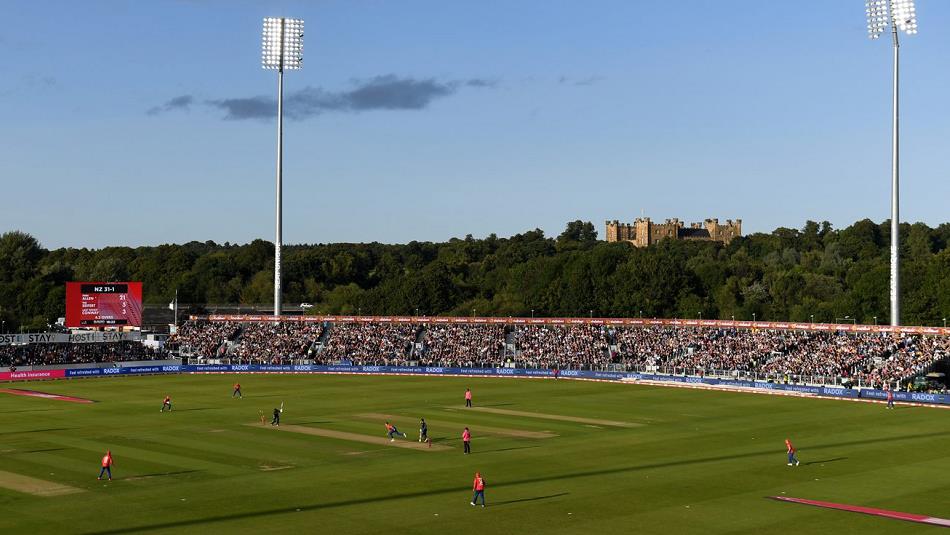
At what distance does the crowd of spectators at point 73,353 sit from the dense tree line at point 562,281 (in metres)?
41.1

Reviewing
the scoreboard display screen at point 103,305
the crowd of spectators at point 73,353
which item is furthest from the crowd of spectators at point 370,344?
the scoreboard display screen at point 103,305

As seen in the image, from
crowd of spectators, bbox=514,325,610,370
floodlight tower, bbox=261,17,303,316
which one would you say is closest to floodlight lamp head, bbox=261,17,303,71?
floodlight tower, bbox=261,17,303,316

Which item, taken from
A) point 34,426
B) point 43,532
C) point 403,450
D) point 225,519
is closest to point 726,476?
point 403,450

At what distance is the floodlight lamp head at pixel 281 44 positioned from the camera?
331ft

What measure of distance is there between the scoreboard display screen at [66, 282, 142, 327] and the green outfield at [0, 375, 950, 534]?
26222 millimetres

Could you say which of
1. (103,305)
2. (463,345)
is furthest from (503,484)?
(103,305)

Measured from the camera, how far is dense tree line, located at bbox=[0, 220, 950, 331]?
12169cm

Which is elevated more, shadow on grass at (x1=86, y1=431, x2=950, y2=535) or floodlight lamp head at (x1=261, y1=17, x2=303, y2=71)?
floodlight lamp head at (x1=261, y1=17, x2=303, y2=71)

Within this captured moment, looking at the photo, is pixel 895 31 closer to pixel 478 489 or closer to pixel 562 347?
pixel 562 347

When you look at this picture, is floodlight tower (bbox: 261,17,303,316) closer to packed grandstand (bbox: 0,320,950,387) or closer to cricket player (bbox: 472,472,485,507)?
packed grandstand (bbox: 0,320,950,387)

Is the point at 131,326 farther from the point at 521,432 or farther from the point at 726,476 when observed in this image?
the point at 726,476

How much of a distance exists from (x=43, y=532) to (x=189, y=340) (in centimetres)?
7718

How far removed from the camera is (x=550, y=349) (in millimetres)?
93875

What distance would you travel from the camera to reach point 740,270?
146 metres
